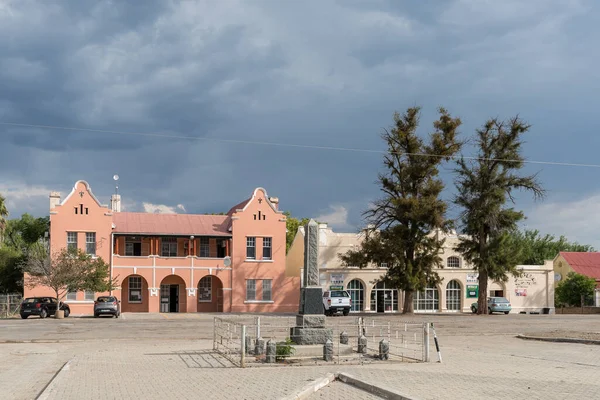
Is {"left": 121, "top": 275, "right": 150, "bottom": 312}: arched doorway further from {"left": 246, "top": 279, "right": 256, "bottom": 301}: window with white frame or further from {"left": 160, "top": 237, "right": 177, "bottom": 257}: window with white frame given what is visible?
{"left": 246, "top": 279, "right": 256, "bottom": 301}: window with white frame

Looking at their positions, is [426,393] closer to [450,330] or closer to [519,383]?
[519,383]

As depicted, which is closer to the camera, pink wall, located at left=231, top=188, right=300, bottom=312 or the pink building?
the pink building

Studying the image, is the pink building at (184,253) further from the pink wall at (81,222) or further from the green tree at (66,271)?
the green tree at (66,271)

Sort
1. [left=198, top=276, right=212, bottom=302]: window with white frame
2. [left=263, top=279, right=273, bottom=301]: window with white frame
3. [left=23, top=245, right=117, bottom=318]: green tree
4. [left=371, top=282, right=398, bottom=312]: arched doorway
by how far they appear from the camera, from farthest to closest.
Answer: [left=371, top=282, right=398, bottom=312]: arched doorway → [left=198, top=276, right=212, bottom=302]: window with white frame → [left=263, top=279, right=273, bottom=301]: window with white frame → [left=23, top=245, right=117, bottom=318]: green tree

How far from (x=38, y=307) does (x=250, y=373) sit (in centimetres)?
3357

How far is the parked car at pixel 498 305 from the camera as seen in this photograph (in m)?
59.4

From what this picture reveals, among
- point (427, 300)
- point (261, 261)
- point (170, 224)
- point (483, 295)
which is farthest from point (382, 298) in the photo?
point (170, 224)

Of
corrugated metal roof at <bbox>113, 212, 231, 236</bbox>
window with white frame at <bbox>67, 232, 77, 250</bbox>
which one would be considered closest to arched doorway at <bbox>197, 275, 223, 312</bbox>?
corrugated metal roof at <bbox>113, 212, 231, 236</bbox>

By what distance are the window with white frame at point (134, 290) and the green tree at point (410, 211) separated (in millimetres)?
16360

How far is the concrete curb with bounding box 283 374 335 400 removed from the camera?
1215 cm

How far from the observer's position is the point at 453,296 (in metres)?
63.6

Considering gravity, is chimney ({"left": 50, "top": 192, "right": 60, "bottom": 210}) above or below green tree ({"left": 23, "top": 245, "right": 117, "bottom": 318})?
above

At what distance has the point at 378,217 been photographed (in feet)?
181

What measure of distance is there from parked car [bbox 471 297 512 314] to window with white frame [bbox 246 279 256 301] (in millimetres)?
19036
